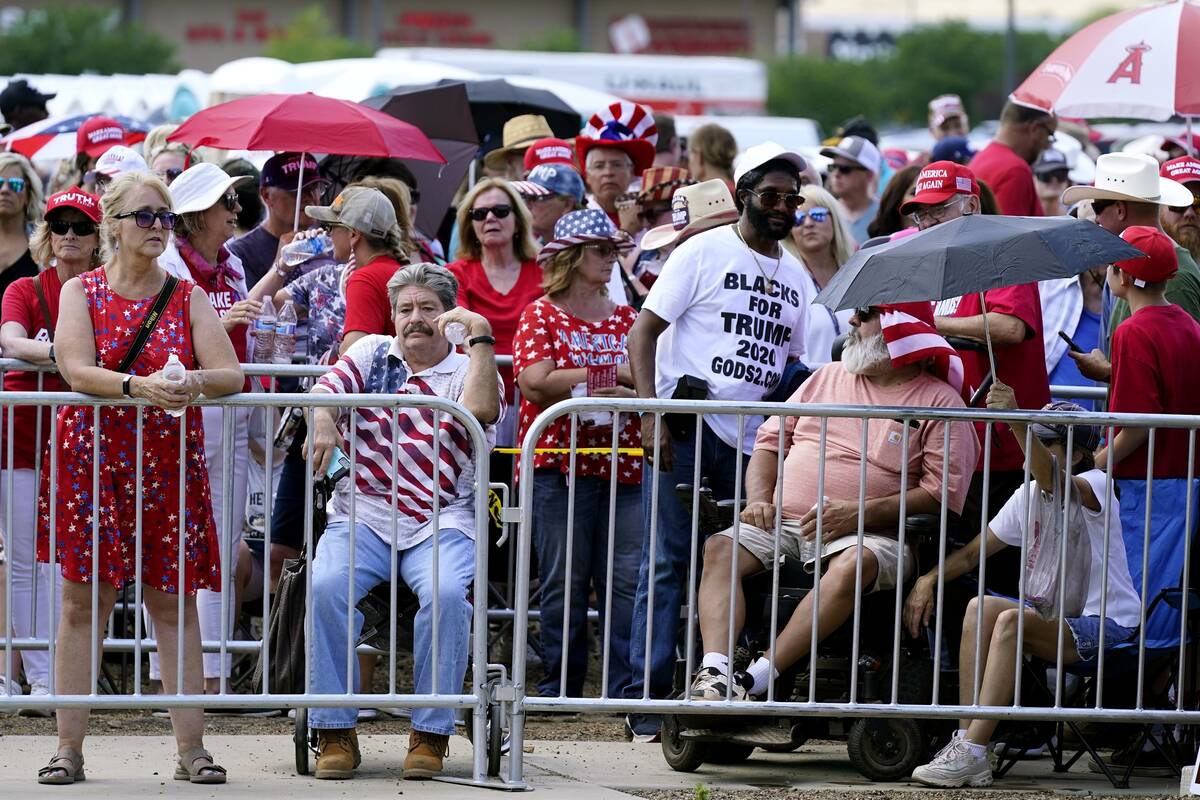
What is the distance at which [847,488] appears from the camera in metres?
6.96

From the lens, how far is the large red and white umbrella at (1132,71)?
9.38m

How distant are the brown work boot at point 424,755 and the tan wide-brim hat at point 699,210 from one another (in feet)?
9.43

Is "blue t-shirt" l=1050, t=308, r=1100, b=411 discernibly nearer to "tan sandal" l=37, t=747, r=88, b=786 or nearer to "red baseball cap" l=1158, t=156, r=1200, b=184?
"red baseball cap" l=1158, t=156, r=1200, b=184

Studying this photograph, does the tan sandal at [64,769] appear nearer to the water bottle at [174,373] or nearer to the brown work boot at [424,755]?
the brown work boot at [424,755]

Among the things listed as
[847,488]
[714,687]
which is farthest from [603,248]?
[714,687]

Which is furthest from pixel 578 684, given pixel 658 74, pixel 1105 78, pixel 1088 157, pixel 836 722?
pixel 658 74

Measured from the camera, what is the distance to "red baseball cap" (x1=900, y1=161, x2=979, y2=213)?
7754 mm

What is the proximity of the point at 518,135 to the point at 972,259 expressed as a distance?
5371 millimetres

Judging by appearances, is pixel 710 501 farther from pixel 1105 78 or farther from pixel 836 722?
pixel 1105 78

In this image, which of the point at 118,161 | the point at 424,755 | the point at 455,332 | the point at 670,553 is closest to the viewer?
the point at 424,755

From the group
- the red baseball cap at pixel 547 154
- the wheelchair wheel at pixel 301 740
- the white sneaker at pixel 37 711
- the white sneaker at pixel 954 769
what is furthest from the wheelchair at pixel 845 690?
the red baseball cap at pixel 547 154

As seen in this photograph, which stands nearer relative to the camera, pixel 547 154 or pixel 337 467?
pixel 337 467

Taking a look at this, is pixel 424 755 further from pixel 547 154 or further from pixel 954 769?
pixel 547 154

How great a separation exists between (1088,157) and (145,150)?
26.0ft
